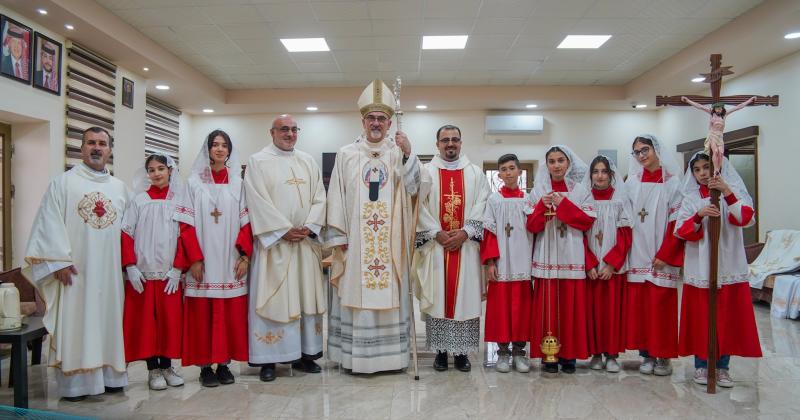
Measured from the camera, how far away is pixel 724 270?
335 cm

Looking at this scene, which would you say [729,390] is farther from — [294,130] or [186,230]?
[186,230]

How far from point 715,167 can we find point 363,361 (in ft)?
8.58

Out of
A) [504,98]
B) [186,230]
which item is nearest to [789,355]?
[186,230]

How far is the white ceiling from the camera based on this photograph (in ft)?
20.6

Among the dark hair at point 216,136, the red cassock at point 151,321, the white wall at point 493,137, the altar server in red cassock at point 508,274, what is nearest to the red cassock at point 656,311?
the altar server in red cassock at point 508,274

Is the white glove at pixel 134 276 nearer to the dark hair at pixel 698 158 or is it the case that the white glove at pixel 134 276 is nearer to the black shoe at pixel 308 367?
the black shoe at pixel 308 367

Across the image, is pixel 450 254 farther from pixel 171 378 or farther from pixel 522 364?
pixel 171 378

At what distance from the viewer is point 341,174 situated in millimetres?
3760

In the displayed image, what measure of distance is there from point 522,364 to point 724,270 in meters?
1.47

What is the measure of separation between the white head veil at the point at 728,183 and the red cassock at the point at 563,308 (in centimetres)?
66

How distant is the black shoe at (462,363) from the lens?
3.75 meters

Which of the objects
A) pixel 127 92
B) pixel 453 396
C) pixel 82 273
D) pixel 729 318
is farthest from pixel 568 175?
pixel 127 92

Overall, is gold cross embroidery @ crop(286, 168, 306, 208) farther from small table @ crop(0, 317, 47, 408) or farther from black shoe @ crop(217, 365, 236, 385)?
small table @ crop(0, 317, 47, 408)

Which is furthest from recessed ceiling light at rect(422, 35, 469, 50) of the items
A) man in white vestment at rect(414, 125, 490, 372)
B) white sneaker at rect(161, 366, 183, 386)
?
white sneaker at rect(161, 366, 183, 386)
